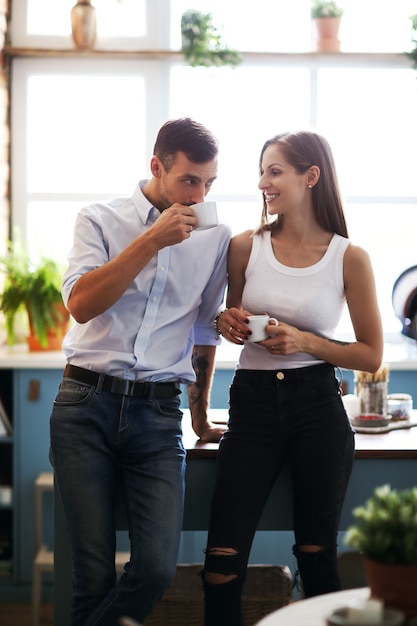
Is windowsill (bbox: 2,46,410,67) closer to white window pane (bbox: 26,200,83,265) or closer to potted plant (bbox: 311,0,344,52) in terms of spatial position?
potted plant (bbox: 311,0,344,52)

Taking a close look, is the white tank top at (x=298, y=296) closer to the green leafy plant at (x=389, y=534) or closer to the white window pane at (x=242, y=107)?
the green leafy plant at (x=389, y=534)

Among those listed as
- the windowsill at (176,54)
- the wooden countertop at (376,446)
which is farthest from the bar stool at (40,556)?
the windowsill at (176,54)

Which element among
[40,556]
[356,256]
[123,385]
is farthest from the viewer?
[40,556]

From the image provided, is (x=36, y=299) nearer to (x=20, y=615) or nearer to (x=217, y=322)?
(x=20, y=615)

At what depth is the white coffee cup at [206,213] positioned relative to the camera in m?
1.94

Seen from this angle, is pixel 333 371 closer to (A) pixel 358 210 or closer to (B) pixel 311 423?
(B) pixel 311 423

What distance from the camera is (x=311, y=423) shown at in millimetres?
2016

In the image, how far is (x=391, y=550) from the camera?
4.20 ft

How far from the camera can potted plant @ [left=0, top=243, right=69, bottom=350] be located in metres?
3.75

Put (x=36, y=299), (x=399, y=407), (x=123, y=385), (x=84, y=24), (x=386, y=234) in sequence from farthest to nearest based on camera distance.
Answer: (x=386, y=234) → (x=84, y=24) → (x=36, y=299) → (x=399, y=407) → (x=123, y=385)

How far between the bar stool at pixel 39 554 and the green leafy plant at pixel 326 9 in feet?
7.80

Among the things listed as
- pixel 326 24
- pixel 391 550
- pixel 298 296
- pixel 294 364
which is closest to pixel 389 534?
pixel 391 550

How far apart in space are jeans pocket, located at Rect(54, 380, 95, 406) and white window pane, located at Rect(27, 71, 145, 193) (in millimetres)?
2247

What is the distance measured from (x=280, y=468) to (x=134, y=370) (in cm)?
41
